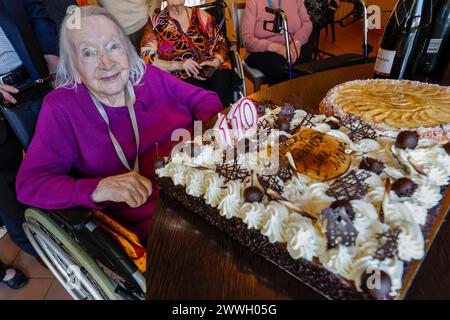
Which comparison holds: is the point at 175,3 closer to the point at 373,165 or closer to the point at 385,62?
the point at 385,62

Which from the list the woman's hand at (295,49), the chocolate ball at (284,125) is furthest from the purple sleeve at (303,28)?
the chocolate ball at (284,125)

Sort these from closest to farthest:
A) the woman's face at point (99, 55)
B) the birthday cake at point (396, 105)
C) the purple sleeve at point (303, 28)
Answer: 1. the birthday cake at point (396, 105)
2. the woman's face at point (99, 55)
3. the purple sleeve at point (303, 28)

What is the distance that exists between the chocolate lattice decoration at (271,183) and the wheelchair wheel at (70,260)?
525 millimetres

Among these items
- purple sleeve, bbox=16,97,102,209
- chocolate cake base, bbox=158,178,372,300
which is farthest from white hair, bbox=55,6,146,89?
chocolate cake base, bbox=158,178,372,300

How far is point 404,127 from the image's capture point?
1.04m

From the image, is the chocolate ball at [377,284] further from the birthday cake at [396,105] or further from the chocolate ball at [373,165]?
Result: the birthday cake at [396,105]

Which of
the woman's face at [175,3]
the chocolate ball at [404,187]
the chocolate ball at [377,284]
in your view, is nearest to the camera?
the chocolate ball at [377,284]

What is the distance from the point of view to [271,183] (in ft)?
2.63

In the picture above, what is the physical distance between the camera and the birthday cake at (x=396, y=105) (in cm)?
104

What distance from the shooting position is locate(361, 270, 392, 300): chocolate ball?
55 cm

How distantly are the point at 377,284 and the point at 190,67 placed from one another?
2.02 m

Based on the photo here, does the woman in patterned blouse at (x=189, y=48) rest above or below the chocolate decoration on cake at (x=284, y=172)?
below

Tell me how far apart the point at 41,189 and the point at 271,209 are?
0.80m
